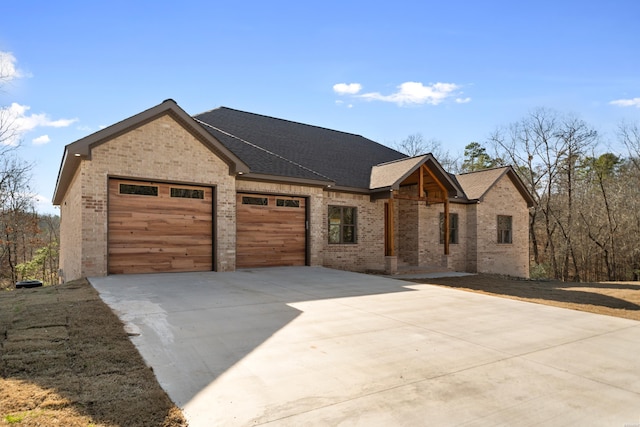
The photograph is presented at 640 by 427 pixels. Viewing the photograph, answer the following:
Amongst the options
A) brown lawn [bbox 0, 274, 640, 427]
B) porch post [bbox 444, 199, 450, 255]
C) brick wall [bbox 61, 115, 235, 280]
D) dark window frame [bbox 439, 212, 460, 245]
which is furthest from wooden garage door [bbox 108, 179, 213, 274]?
dark window frame [bbox 439, 212, 460, 245]

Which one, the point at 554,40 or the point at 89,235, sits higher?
the point at 554,40

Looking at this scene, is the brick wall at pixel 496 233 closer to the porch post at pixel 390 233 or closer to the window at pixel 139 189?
the porch post at pixel 390 233

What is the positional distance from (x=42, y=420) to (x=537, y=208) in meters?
35.1

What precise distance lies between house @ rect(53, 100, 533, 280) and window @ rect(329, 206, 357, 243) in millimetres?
59

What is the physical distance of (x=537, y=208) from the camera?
31641 millimetres

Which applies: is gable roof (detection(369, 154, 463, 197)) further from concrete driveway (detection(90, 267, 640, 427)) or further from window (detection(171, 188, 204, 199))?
concrete driveway (detection(90, 267, 640, 427))

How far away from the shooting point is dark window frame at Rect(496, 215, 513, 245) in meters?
20.8

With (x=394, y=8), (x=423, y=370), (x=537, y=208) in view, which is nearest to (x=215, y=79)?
(x=394, y=8)

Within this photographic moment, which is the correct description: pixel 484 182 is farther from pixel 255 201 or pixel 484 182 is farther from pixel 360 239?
pixel 255 201

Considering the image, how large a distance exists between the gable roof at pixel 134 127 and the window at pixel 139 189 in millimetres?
1167

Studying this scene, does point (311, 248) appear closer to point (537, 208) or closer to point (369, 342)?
point (369, 342)

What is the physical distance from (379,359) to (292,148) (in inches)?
547

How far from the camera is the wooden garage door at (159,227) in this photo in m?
10.4

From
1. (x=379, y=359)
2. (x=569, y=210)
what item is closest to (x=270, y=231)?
(x=379, y=359)
